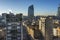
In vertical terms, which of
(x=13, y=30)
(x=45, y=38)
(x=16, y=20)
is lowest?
(x=45, y=38)

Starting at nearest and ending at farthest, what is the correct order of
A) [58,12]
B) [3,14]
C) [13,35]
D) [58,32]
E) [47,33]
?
1. [13,35]
2. [3,14]
3. [47,33]
4. [58,32]
5. [58,12]

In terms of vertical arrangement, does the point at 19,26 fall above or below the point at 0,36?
above

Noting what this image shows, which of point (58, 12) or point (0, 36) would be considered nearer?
point (0, 36)

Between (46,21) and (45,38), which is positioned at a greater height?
(46,21)

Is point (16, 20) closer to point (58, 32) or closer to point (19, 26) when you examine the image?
point (19, 26)

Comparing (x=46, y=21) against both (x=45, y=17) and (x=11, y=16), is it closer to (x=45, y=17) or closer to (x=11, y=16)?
(x=45, y=17)

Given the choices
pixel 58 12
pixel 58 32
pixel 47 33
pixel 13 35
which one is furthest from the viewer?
pixel 58 12

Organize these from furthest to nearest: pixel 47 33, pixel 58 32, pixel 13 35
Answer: pixel 58 32 → pixel 47 33 → pixel 13 35

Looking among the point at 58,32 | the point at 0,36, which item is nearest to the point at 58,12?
the point at 58,32

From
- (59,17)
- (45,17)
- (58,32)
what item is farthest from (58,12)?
(45,17)
